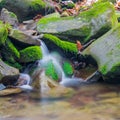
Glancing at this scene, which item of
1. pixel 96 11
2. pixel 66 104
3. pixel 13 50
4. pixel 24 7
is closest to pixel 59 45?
pixel 13 50

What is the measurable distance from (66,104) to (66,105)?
6 cm

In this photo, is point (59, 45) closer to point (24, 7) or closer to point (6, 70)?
point (6, 70)

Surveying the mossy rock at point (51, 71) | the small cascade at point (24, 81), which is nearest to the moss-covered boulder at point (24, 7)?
the mossy rock at point (51, 71)

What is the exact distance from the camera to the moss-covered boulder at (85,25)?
11078mm

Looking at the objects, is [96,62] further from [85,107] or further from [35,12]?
[35,12]

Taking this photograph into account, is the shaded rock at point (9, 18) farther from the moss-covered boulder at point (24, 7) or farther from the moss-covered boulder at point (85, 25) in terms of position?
the moss-covered boulder at point (85, 25)

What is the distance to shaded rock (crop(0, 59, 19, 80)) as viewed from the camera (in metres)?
8.94

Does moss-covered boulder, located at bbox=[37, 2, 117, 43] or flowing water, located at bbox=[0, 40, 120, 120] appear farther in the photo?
moss-covered boulder, located at bbox=[37, 2, 117, 43]

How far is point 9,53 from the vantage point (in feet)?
32.4

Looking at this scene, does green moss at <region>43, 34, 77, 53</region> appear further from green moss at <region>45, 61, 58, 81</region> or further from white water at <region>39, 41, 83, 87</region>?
green moss at <region>45, 61, 58, 81</region>

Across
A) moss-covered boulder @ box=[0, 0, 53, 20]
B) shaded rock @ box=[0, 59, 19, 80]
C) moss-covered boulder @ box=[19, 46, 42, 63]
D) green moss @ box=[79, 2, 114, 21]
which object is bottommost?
shaded rock @ box=[0, 59, 19, 80]

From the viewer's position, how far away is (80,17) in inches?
456

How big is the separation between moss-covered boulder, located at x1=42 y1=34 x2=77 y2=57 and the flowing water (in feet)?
4.65

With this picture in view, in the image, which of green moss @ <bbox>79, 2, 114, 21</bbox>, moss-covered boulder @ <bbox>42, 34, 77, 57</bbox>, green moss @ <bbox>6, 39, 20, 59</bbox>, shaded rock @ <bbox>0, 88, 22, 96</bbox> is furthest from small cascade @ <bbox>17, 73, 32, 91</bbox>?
green moss @ <bbox>79, 2, 114, 21</bbox>
